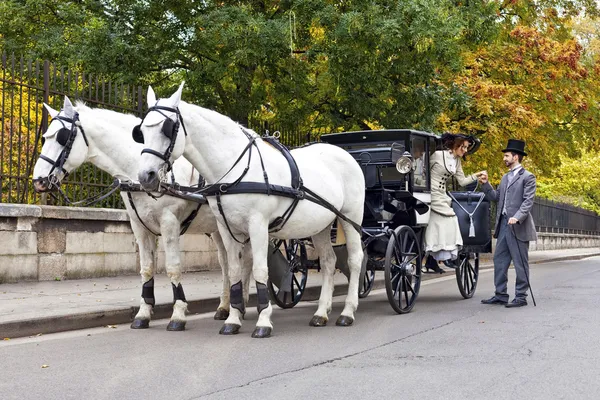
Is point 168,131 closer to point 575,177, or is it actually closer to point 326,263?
point 326,263

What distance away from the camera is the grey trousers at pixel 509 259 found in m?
10.7

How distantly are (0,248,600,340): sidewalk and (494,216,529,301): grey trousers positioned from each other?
2.89 meters

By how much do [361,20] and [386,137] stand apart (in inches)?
151

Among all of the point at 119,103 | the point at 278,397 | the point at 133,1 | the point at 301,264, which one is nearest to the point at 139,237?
the point at 301,264

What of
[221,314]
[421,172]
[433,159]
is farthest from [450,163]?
[221,314]

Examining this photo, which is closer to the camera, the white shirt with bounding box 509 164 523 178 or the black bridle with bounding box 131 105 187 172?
the black bridle with bounding box 131 105 187 172

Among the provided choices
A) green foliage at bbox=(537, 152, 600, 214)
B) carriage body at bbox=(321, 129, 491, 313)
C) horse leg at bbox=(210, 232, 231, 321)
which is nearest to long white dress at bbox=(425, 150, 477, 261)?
carriage body at bbox=(321, 129, 491, 313)

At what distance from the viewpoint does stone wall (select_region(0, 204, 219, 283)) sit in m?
11.4

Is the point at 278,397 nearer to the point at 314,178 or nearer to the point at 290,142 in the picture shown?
the point at 314,178

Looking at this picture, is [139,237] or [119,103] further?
[119,103]

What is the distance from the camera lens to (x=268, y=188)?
7754 mm

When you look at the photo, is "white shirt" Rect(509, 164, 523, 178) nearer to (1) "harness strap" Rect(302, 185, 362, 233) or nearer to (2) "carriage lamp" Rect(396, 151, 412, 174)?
(2) "carriage lamp" Rect(396, 151, 412, 174)

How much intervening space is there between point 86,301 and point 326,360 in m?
4.05

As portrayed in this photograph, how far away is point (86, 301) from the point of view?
9461 mm
